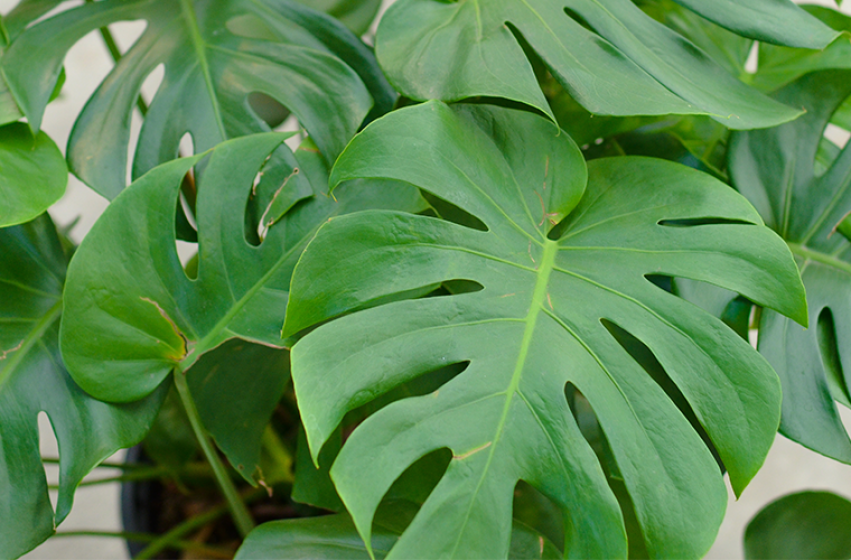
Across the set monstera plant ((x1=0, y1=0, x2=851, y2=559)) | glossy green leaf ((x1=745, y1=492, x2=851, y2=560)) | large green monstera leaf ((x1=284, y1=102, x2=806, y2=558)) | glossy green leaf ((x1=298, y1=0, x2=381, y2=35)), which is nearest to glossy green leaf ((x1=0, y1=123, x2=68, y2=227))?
monstera plant ((x1=0, y1=0, x2=851, y2=559))

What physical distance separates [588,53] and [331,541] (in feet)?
1.54

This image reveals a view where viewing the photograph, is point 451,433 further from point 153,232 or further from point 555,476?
point 153,232

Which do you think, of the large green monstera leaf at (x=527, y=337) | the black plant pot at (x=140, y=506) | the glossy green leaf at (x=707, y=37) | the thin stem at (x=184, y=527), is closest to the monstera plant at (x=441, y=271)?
the large green monstera leaf at (x=527, y=337)

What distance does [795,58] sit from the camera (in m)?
0.75

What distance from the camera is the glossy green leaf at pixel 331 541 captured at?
513 mm

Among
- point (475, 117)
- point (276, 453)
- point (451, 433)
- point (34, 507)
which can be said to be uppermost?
point (475, 117)

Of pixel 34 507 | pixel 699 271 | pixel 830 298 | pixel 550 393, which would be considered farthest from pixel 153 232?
pixel 830 298

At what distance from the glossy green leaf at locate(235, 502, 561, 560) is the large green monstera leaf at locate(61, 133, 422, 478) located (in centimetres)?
16

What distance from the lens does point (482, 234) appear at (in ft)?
1.65

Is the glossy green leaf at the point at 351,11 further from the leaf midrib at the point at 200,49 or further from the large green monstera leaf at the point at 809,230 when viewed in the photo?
Answer: the large green monstera leaf at the point at 809,230

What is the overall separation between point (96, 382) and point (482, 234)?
1.16 ft

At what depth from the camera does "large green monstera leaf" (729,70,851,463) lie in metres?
0.57

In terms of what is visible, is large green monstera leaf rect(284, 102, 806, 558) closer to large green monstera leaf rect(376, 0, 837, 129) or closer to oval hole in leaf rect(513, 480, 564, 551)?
large green monstera leaf rect(376, 0, 837, 129)

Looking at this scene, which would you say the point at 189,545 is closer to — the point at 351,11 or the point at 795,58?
the point at 351,11
